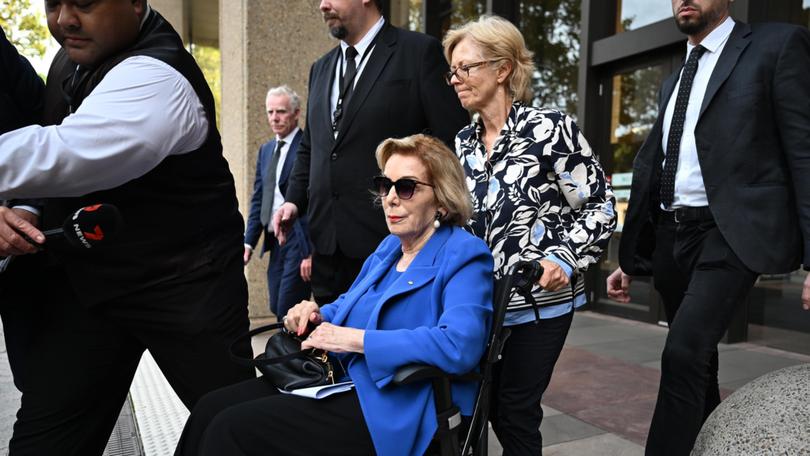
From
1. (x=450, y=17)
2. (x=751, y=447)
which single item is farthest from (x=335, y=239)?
(x=450, y=17)

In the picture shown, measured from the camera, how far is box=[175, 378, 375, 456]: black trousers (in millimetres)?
1943

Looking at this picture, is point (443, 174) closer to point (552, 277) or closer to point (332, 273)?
point (552, 277)

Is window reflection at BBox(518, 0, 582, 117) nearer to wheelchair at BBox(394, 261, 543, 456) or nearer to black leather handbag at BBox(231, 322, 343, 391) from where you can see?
wheelchair at BBox(394, 261, 543, 456)

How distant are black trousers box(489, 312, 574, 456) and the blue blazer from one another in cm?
42

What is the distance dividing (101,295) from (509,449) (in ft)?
5.02

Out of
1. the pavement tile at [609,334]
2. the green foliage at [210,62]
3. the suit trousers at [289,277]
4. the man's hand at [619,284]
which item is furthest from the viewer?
the green foliage at [210,62]

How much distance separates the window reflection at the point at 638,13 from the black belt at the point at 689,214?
14.8 ft

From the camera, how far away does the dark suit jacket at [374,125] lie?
3.27 metres

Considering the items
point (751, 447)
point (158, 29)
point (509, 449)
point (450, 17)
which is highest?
point (450, 17)

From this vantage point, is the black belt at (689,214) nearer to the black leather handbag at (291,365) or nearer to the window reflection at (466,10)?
the black leather handbag at (291,365)

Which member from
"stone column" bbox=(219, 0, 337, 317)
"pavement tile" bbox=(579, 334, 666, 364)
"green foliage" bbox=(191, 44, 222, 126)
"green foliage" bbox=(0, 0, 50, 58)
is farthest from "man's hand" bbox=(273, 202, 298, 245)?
"green foliage" bbox=(0, 0, 50, 58)

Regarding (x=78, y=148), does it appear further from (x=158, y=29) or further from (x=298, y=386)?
(x=298, y=386)

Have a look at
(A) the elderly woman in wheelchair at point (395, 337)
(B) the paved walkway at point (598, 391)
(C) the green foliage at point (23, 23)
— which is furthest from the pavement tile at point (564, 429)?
(C) the green foliage at point (23, 23)

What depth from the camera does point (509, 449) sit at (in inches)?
98.2
